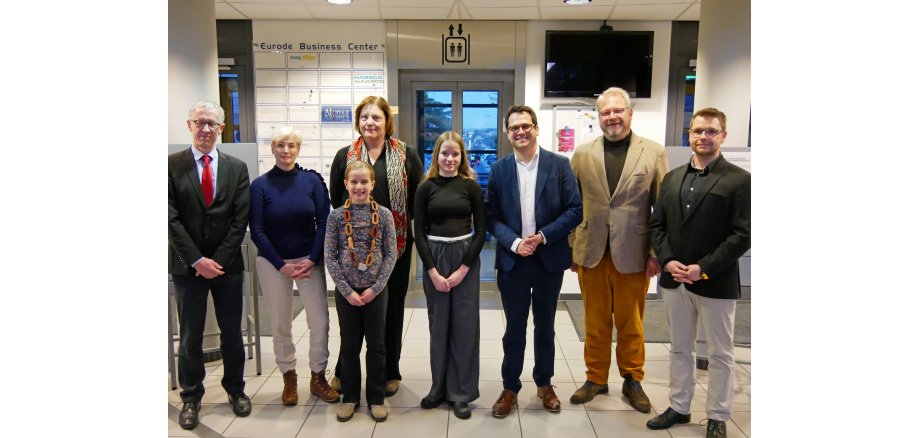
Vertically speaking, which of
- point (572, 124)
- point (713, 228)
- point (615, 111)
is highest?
point (572, 124)

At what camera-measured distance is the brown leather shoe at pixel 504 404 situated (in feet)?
7.57

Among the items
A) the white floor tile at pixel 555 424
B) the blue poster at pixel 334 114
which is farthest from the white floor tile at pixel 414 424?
the blue poster at pixel 334 114

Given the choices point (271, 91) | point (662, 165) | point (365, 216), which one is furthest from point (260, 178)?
point (271, 91)

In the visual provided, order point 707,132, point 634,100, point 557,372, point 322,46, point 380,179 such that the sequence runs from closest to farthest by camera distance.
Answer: point 707,132 < point 380,179 < point 557,372 < point 322,46 < point 634,100

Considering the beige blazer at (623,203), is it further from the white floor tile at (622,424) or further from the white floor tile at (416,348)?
the white floor tile at (416,348)

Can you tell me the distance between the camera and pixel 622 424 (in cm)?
223

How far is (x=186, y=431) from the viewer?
6.71 ft

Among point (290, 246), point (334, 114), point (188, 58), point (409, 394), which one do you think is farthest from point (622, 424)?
point (334, 114)

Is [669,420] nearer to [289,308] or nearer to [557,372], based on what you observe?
[557,372]

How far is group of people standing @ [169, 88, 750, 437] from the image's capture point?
2.06 m

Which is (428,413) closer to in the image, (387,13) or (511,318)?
(511,318)

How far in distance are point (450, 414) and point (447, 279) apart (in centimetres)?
63

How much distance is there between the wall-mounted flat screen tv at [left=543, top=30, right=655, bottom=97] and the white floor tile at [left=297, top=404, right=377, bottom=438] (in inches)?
140

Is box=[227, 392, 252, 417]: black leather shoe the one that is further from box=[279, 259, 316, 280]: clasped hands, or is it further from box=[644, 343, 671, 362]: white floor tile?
box=[644, 343, 671, 362]: white floor tile
